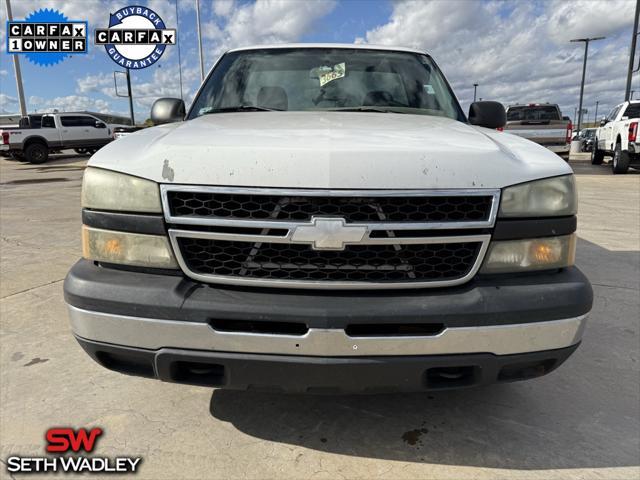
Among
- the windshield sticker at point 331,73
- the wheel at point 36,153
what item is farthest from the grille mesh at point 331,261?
the wheel at point 36,153

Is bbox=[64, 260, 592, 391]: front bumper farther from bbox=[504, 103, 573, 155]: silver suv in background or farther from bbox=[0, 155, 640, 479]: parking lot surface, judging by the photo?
bbox=[504, 103, 573, 155]: silver suv in background

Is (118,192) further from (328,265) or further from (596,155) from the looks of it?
(596,155)

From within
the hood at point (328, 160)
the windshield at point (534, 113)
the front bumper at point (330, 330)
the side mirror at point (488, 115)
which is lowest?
the front bumper at point (330, 330)

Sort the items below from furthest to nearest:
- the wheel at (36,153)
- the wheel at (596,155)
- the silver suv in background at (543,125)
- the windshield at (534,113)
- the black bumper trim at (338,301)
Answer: the wheel at (36,153), the wheel at (596,155), the windshield at (534,113), the silver suv in background at (543,125), the black bumper trim at (338,301)

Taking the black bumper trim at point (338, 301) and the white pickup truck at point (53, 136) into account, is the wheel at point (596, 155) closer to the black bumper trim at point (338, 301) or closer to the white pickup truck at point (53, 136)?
the black bumper trim at point (338, 301)

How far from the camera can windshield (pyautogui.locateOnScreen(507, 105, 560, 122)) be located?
Answer: 14.6 metres

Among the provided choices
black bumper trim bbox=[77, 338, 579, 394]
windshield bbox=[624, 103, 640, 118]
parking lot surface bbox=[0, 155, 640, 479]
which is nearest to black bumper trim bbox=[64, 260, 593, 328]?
black bumper trim bbox=[77, 338, 579, 394]

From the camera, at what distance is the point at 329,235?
1.64 metres

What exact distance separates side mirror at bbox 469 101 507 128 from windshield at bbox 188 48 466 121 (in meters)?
0.20

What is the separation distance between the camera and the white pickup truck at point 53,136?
63.9ft

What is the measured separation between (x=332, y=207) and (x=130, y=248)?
30.6 inches

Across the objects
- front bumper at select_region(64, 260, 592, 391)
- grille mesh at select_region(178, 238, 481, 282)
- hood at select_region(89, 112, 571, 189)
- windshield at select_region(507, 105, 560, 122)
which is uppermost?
windshield at select_region(507, 105, 560, 122)

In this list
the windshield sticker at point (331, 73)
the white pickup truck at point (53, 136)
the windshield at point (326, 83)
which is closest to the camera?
the windshield at point (326, 83)

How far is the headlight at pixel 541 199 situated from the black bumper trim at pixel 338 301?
247 millimetres
